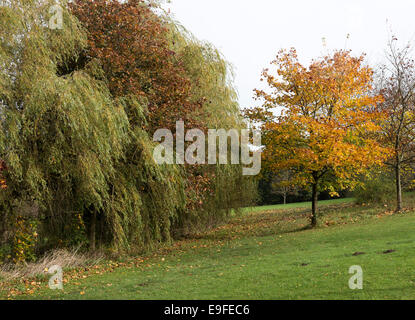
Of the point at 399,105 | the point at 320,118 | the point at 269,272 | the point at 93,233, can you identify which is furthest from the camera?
the point at 399,105

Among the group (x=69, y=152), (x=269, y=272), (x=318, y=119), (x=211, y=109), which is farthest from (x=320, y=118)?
(x=69, y=152)

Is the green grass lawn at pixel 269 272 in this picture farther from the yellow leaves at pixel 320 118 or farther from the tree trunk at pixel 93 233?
the yellow leaves at pixel 320 118

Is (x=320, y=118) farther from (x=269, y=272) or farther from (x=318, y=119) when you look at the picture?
(x=269, y=272)

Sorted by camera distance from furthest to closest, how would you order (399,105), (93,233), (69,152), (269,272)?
(399,105), (93,233), (69,152), (269,272)

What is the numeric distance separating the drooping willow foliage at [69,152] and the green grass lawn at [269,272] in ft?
5.28

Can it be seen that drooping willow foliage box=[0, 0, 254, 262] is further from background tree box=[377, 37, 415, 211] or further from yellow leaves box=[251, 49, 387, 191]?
background tree box=[377, 37, 415, 211]

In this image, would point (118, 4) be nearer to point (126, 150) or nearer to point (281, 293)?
point (126, 150)

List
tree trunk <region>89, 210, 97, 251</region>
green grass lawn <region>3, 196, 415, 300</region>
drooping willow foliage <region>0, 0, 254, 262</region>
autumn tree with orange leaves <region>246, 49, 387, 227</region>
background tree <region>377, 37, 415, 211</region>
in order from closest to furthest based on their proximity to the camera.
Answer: green grass lawn <region>3, 196, 415, 300</region> < drooping willow foliage <region>0, 0, 254, 262</region> < tree trunk <region>89, 210, 97, 251</region> < autumn tree with orange leaves <region>246, 49, 387, 227</region> < background tree <region>377, 37, 415, 211</region>

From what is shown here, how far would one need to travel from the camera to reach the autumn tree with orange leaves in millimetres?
14695

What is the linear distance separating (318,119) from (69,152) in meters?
10.2

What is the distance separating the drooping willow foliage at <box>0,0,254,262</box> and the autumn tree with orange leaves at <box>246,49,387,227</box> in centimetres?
453

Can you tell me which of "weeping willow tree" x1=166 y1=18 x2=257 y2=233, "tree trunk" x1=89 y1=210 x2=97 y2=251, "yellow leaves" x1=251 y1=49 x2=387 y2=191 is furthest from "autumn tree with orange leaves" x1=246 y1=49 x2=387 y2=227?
"tree trunk" x1=89 y1=210 x2=97 y2=251

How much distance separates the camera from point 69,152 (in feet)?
30.6

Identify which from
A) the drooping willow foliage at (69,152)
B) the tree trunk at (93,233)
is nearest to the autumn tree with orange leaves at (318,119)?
the drooping willow foliage at (69,152)
